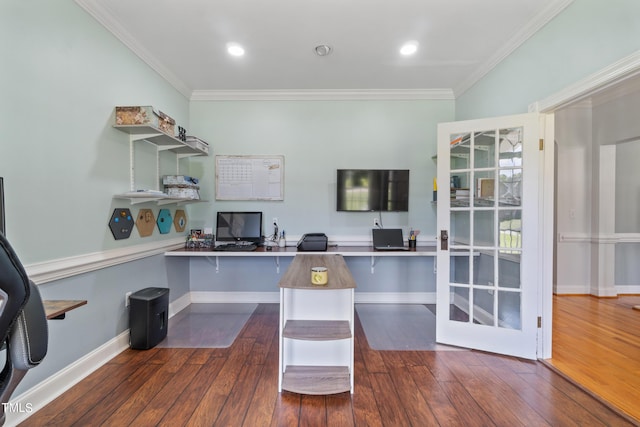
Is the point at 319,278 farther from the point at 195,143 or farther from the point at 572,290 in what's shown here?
the point at 572,290

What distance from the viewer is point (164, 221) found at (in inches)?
114

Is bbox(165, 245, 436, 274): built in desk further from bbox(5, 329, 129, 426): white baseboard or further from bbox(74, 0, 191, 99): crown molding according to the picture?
bbox(74, 0, 191, 99): crown molding

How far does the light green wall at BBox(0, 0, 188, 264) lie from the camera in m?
1.51

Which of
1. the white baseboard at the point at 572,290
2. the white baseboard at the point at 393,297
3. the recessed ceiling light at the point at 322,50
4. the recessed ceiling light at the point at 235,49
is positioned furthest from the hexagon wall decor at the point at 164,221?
the white baseboard at the point at 572,290

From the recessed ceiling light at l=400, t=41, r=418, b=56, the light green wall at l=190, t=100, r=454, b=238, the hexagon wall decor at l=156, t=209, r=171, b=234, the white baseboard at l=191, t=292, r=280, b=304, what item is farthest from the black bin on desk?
the recessed ceiling light at l=400, t=41, r=418, b=56

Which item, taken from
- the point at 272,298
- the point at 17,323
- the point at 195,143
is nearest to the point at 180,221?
the point at 195,143

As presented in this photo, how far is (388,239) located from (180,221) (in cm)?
250

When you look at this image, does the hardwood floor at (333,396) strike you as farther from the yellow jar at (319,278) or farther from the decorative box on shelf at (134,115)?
the decorative box on shelf at (134,115)

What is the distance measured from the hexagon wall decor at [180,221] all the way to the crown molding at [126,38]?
146 centimetres

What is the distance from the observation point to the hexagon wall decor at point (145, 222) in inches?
99.7

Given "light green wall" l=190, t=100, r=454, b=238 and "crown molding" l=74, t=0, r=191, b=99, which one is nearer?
"crown molding" l=74, t=0, r=191, b=99

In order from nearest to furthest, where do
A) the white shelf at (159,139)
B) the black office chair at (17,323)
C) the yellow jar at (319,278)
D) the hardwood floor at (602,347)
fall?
the black office chair at (17,323) → the yellow jar at (319,278) → the hardwood floor at (602,347) → the white shelf at (159,139)

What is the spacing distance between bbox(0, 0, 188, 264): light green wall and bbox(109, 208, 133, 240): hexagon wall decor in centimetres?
5

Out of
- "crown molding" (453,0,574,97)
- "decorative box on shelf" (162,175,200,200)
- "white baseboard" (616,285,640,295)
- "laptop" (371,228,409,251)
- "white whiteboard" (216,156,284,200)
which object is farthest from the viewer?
"white baseboard" (616,285,640,295)
